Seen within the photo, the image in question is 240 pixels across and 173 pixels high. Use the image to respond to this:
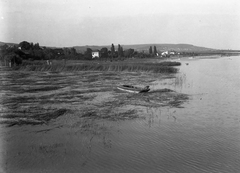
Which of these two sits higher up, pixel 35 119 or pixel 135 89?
pixel 135 89

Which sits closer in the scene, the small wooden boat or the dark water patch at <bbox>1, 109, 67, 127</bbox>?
the dark water patch at <bbox>1, 109, 67, 127</bbox>

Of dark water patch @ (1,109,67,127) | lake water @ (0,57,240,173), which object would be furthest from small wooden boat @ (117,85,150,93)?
dark water patch @ (1,109,67,127)

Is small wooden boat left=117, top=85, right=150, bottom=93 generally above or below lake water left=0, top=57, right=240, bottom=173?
above

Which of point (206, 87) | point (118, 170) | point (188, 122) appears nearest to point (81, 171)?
point (118, 170)

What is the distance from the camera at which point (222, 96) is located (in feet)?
90.8

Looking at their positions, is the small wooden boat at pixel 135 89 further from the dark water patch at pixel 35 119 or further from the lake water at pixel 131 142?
the dark water patch at pixel 35 119

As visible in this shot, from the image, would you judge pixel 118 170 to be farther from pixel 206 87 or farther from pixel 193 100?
pixel 206 87

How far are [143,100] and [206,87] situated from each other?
39.8 ft

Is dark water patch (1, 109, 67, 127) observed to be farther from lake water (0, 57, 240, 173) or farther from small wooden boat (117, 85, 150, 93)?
small wooden boat (117, 85, 150, 93)

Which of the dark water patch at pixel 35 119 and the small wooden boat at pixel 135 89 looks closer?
the dark water patch at pixel 35 119

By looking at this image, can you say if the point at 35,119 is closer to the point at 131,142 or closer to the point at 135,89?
the point at 131,142

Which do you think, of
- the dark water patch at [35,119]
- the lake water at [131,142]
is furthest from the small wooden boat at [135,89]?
the dark water patch at [35,119]

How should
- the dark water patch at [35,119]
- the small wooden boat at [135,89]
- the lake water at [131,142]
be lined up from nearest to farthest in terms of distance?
1. the lake water at [131,142]
2. the dark water patch at [35,119]
3. the small wooden boat at [135,89]

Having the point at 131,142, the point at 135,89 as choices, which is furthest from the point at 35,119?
the point at 135,89
